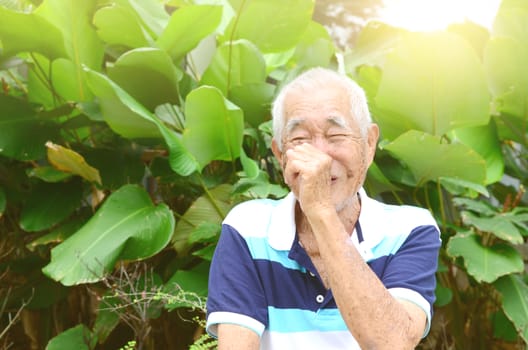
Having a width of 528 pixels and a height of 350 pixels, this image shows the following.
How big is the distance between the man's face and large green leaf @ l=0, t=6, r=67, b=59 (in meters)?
1.19

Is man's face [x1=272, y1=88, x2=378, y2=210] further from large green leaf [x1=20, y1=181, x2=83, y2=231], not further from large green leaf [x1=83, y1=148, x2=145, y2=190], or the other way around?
large green leaf [x1=20, y1=181, x2=83, y2=231]

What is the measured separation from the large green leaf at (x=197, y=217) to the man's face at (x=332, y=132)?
39.9 inches

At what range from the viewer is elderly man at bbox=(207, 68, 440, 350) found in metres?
1.31

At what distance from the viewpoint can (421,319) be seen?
131cm

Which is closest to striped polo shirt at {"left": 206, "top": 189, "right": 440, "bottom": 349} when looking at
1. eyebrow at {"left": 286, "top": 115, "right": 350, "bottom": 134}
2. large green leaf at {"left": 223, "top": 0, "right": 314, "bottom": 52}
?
Answer: eyebrow at {"left": 286, "top": 115, "right": 350, "bottom": 134}

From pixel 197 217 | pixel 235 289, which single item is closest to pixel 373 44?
pixel 197 217

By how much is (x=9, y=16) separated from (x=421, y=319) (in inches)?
65.7

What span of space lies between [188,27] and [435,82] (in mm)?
940

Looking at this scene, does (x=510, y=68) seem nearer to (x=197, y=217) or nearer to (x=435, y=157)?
(x=435, y=157)

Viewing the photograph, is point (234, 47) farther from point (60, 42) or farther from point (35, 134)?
point (35, 134)

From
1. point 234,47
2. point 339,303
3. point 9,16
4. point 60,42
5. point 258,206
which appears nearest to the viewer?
point 339,303

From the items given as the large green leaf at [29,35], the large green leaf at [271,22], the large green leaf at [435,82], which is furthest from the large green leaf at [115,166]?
the large green leaf at [435,82]

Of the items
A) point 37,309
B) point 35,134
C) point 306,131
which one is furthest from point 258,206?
point 37,309

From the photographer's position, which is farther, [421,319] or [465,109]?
[465,109]
